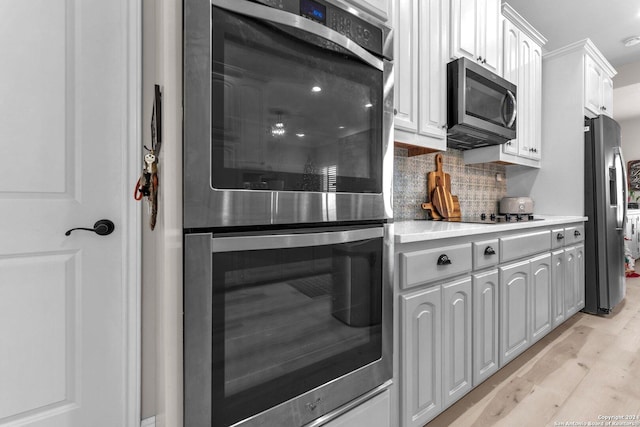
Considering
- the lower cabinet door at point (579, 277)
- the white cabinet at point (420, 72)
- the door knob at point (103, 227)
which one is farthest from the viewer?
the lower cabinet door at point (579, 277)

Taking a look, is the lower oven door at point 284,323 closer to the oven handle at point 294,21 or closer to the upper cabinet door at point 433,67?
the oven handle at point 294,21

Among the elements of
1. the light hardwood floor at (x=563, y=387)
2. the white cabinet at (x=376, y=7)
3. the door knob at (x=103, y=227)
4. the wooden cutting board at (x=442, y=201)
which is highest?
the white cabinet at (x=376, y=7)

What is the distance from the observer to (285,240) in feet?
2.54

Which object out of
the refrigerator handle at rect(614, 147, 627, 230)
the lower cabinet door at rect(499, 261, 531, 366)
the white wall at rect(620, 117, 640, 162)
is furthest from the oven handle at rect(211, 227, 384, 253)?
the white wall at rect(620, 117, 640, 162)

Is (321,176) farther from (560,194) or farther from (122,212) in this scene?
(560,194)

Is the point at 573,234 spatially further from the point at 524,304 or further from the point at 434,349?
the point at 434,349

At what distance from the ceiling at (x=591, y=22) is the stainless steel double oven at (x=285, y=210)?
2775mm

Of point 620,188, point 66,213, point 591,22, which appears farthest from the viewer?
point 591,22

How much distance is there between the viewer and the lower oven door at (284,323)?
67 cm

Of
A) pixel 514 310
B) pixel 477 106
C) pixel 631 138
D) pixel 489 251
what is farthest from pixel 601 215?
pixel 631 138

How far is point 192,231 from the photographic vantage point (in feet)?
2.16

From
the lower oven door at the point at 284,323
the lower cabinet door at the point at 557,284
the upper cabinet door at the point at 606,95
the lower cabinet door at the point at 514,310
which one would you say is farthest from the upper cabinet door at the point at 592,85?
the lower oven door at the point at 284,323

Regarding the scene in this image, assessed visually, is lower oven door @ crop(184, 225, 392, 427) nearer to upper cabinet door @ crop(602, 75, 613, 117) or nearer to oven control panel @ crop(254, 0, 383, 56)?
oven control panel @ crop(254, 0, 383, 56)

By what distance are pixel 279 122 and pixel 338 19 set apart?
375 millimetres
